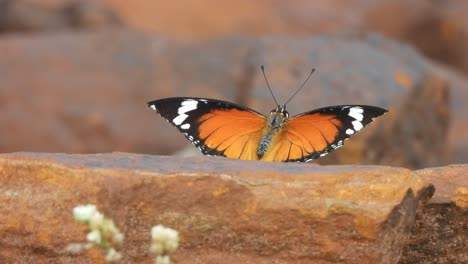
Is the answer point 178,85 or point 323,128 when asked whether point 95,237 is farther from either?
point 178,85

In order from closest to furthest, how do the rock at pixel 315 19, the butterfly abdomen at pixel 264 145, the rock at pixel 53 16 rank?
the butterfly abdomen at pixel 264 145
the rock at pixel 53 16
the rock at pixel 315 19

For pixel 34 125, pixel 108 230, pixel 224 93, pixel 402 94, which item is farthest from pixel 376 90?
pixel 108 230

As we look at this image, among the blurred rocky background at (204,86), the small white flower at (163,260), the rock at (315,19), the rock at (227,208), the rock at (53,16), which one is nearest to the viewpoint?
the small white flower at (163,260)

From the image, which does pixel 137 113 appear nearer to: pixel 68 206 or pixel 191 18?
pixel 191 18

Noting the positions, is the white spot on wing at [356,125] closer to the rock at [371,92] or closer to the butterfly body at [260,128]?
the butterfly body at [260,128]

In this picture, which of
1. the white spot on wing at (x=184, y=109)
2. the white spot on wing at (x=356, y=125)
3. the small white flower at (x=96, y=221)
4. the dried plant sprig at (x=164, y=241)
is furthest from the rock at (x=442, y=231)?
the small white flower at (x=96, y=221)

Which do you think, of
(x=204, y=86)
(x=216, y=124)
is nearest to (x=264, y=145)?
(x=216, y=124)

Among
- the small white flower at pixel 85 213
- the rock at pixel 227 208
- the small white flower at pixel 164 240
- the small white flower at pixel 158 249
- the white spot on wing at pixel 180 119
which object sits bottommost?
the small white flower at pixel 158 249
